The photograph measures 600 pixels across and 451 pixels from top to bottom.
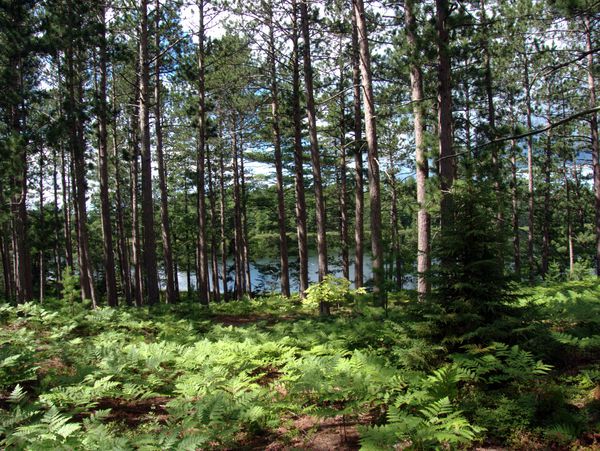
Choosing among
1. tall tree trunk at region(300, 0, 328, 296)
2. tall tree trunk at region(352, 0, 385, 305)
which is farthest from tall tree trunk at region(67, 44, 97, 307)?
tall tree trunk at region(352, 0, 385, 305)

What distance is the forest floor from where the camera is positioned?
9.80 feet

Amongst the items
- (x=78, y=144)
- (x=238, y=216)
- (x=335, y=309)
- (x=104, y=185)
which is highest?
(x=78, y=144)

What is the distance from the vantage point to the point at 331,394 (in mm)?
3744

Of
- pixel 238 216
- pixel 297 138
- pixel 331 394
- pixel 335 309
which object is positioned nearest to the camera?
pixel 331 394

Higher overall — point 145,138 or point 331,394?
point 145,138

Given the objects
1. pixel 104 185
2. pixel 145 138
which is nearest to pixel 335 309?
pixel 145 138

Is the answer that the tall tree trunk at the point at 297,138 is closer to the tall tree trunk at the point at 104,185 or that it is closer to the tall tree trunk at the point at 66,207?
the tall tree trunk at the point at 104,185

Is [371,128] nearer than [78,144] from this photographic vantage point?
Yes

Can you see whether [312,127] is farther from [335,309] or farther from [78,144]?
[78,144]

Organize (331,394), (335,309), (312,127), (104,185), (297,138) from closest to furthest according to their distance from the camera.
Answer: (331,394) < (312,127) < (335,309) < (297,138) < (104,185)

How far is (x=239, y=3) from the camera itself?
1168 centimetres

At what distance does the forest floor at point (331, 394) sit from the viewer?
118 inches

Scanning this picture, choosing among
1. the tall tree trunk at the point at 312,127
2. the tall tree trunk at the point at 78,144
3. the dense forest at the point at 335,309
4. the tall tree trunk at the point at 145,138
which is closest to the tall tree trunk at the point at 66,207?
the dense forest at the point at 335,309

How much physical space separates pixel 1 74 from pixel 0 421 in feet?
39.6
